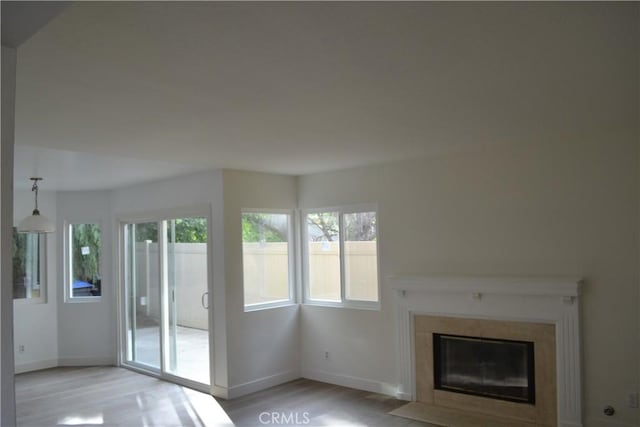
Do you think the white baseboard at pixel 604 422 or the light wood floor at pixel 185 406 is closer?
the white baseboard at pixel 604 422

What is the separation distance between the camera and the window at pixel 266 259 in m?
5.61

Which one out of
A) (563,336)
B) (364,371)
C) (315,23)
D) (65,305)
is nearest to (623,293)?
(563,336)

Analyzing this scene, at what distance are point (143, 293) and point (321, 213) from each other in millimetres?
2684

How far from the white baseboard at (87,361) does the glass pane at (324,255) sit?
Result: 3.32m

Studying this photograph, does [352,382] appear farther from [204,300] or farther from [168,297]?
[168,297]

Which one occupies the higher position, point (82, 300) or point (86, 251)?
point (86, 251)

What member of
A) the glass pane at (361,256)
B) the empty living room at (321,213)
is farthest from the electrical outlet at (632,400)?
the glass pane at (361,256)

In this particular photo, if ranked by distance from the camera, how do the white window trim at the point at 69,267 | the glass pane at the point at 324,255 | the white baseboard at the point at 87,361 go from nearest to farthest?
the glass pane at the point at 324,255
the white baseboard at the point at 87,361
the white window trim at the point at 69,267

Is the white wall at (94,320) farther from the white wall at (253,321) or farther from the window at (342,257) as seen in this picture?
the window at (342,257)

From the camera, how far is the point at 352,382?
217 inches

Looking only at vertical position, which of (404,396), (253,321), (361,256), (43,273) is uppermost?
(361,256)

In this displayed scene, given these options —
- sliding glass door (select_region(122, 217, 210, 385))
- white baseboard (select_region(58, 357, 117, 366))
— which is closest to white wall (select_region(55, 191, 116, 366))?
white baseboard (select_region(58, 357, 117, 366))

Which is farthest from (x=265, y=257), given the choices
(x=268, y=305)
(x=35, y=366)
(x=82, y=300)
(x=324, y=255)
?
(x=35, y=366)

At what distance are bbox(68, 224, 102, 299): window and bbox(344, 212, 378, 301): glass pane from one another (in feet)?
12.7
